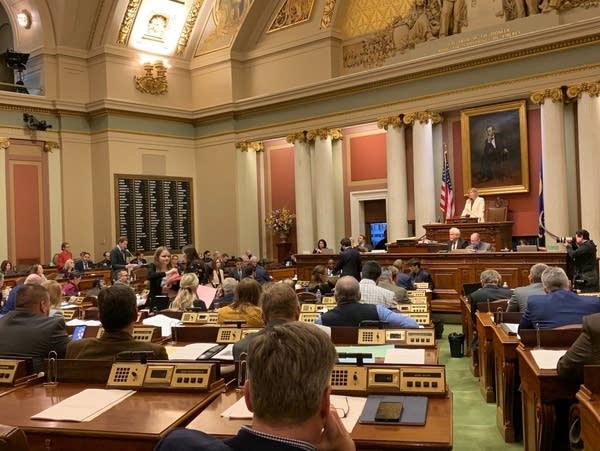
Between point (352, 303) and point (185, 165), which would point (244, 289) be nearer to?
point (352, 303)

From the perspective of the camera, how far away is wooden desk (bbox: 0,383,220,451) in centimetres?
237

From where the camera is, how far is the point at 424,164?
47.1 ft

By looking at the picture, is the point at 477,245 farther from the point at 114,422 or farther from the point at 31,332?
the point at 114,422

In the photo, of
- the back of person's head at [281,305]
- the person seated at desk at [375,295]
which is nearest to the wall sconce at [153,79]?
the person seated at desk at [375,295]

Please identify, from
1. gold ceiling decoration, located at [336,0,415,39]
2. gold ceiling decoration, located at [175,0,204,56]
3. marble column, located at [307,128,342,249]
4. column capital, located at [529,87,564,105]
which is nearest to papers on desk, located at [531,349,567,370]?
column capital, located at [529,87,564,105]

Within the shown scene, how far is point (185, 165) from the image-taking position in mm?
18172

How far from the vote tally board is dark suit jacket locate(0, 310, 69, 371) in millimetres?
13198

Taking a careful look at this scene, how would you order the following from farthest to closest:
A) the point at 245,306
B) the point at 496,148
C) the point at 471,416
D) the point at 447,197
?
the point at 447,197 < the point at 496,148 < the point at 471,416 < the point at 245,306

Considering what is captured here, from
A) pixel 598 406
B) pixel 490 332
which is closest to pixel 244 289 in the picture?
pixel 490 332

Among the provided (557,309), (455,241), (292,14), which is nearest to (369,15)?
(292,14)

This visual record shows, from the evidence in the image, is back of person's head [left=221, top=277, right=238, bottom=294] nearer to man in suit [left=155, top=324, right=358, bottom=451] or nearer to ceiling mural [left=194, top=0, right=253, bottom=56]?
man in suit [left=155, top=324, right=358, bottom=451]

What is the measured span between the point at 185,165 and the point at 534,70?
31.6 feet

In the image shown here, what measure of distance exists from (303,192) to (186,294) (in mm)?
9931

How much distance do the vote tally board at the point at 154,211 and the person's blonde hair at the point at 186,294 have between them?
10373mm
